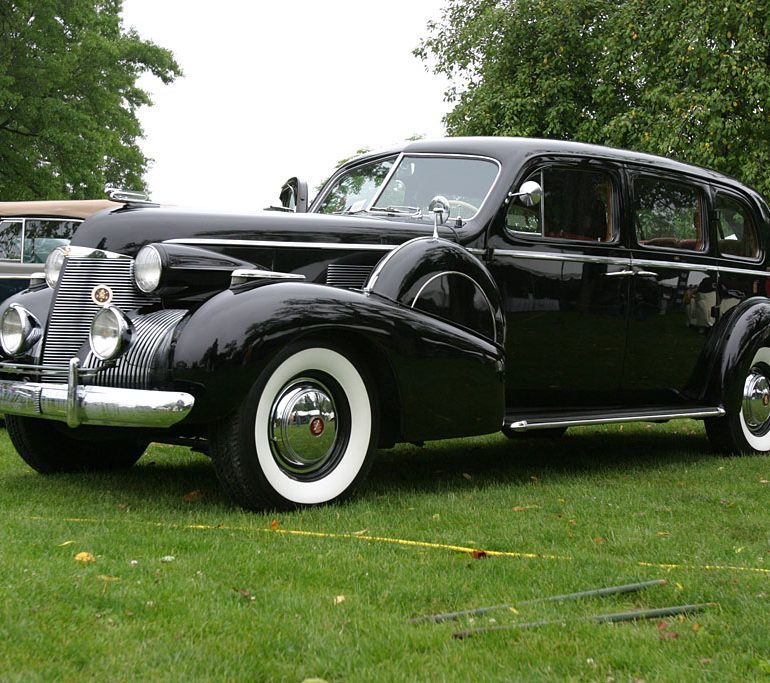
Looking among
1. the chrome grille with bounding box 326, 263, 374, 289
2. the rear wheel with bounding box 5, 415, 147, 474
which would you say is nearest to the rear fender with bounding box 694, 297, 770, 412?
the chrome grille with bounding box 326, 263, 374, 289

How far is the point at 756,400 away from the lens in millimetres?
7480

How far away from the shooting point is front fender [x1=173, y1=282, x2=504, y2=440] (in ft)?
14.9

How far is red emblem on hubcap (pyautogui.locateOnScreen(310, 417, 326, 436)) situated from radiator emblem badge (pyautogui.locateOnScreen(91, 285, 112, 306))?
1.20 metres

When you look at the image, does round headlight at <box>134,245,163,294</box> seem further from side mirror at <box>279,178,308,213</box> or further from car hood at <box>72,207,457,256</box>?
side mirror at <box>279,178,308,213</box>

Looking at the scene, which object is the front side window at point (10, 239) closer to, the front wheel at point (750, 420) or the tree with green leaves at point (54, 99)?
the front wheel at point (750, 420)

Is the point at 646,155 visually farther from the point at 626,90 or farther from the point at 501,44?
the point at 501,44

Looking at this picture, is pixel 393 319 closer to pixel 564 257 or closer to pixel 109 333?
pixel 109 333

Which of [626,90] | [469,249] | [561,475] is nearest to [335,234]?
[469,249]

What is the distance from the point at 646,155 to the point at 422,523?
375 centimetres

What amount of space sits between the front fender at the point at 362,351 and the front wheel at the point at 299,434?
10cm

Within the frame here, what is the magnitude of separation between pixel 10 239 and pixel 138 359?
18.2 ft

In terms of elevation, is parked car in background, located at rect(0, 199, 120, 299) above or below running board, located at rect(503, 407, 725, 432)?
above

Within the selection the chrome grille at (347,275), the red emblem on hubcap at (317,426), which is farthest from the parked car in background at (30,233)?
the red emblem on hubcap at (317,426)

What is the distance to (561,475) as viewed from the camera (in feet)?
20.9
